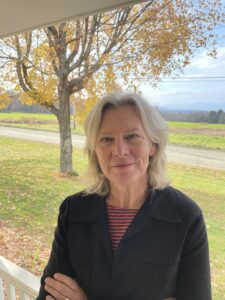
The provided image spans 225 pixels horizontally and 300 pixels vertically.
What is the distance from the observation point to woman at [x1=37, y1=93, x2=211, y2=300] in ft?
3.12

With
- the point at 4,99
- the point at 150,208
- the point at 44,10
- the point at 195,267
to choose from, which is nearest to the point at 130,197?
the point at 150,208

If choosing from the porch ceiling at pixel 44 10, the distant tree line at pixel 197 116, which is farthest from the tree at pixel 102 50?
the porch ceiling at pixel 44 10

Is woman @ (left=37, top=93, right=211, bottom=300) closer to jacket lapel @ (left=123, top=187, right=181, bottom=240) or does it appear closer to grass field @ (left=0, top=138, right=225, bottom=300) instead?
jacket lapel @ (left=123, top=187, right=181, bottom=240)

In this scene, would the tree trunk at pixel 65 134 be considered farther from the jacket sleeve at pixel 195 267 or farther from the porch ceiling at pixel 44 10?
the jacket sleeve at pixel 195 267

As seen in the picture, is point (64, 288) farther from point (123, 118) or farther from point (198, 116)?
point (198, 116)

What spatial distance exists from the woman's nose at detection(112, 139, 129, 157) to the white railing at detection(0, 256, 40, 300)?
3.31ft

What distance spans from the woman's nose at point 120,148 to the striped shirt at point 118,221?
0.71ft

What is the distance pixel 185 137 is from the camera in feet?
5.01

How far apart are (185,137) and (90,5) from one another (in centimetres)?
77

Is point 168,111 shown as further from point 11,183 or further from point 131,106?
point 11,183

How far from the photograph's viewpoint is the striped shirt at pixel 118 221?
1.03 meters

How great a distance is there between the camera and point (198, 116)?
1.51 meters

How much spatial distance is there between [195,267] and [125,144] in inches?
17.8

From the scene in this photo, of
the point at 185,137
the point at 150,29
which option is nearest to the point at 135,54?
the point at 150,29
